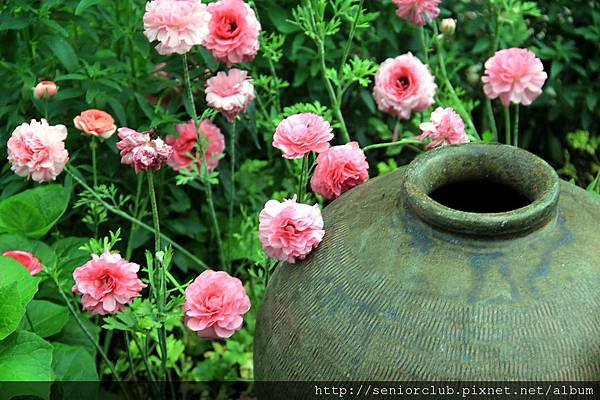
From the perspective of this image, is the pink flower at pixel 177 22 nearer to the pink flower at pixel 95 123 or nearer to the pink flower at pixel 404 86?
the pink flower at pixel 95 123

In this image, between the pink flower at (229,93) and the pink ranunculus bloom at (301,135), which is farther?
the pink flower at (229,93)

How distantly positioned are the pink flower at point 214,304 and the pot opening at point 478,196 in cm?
52

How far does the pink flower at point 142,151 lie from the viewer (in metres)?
2.08

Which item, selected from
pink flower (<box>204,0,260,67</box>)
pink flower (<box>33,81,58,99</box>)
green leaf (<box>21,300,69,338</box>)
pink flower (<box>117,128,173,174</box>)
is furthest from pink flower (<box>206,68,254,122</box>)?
green leaf (<box>21,300,69,338</box>)

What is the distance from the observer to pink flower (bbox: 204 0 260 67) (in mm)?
2447

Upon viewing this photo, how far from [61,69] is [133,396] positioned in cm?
108

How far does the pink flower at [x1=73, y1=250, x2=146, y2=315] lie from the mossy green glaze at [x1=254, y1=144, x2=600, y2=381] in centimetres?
35

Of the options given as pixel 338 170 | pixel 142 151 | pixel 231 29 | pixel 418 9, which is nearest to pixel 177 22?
pixel 231 29

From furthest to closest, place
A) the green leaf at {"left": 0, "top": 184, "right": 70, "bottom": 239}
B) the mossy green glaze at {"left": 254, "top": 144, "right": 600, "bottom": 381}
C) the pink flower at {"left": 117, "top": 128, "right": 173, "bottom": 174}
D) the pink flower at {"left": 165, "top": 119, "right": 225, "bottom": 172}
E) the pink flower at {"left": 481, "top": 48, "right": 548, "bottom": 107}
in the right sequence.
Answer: the pink flower at {"left": 165, "top": 119, "right": 225, "bottom": 172} → the green leaf at {"left": 0, "top": 184, "right": 70, "bottom": 239} → the pink flower at {"left": 481, "top": 48, "right": 548, "bottom": 107} → the pink flower at {"left": 117, "top": 128, "right": 173, "bottom": 174} → the mossy green glaze at {"left": 254, "top": 144, "right": 600, "bottom": 381}

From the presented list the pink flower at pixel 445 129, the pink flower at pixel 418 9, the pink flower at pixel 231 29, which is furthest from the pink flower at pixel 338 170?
the pink flower at pixel 418 9

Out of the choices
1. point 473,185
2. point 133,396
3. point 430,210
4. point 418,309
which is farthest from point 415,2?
point 133,396

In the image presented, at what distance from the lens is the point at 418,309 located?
1.90 m

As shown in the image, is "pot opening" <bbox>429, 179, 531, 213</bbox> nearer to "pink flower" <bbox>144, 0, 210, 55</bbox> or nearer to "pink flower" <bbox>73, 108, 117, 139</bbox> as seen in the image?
"pink flower" <bbox>144, 0, 210, 55</bbox>

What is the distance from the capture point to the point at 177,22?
225cm
